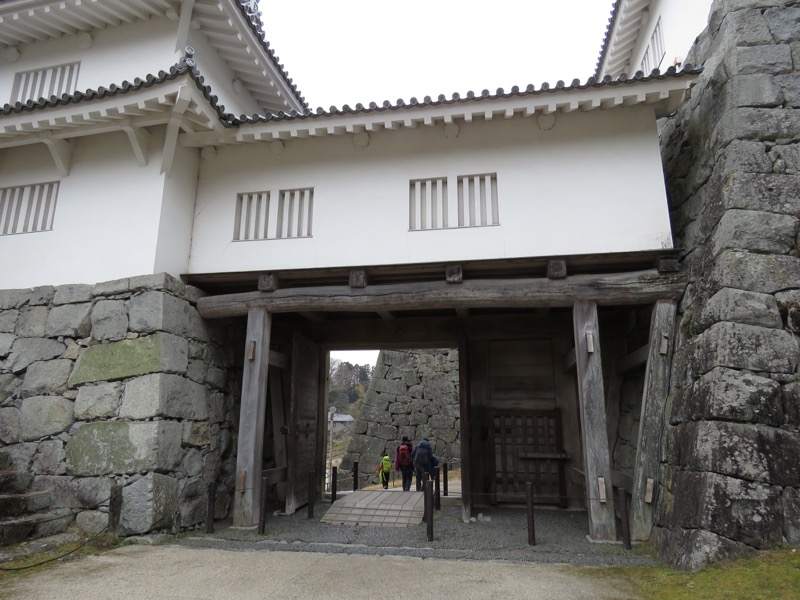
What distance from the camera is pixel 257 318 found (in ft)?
24.8

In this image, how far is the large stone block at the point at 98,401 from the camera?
6867 millimetres

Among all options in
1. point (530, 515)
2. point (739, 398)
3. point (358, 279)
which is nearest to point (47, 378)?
point (358, 279)

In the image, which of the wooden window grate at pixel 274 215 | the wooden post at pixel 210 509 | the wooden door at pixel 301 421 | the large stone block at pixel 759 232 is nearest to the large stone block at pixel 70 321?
the wooden window grate at pixel 274 215

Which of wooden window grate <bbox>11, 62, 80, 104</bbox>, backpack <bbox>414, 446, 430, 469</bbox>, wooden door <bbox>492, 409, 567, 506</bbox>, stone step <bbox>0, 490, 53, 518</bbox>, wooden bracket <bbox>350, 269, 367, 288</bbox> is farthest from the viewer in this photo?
backpack <bbox>414, 446, 430, 469</bbox>

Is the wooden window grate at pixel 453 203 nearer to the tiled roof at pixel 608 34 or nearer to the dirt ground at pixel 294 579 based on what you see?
the dirt ground at pixel 294 579

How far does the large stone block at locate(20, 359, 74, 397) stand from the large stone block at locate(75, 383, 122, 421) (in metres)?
0.44

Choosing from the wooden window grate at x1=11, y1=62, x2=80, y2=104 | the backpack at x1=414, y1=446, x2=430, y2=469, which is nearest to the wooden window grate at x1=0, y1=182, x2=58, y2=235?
the wooden window grate at x1=11, y1=62, x2=80, y2=104

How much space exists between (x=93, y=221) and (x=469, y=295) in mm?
5780

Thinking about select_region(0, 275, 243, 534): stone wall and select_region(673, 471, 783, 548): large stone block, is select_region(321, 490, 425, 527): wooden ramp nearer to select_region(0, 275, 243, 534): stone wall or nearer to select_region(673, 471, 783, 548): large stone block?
select_region(0, 275, 243, 534): stone wall

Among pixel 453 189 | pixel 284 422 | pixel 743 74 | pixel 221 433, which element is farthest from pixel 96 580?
pixel 743 74

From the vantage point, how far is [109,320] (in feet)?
23.7

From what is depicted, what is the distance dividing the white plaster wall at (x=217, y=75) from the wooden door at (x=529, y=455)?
7.48m

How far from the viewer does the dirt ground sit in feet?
14.6

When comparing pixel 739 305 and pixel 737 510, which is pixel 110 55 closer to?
pixel 739 305
